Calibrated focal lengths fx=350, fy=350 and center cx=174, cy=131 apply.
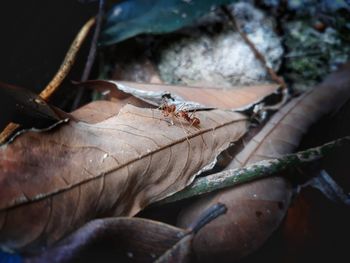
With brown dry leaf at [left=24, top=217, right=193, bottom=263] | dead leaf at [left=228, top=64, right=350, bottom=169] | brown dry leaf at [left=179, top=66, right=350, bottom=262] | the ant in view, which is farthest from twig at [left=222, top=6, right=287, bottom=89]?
brown dry leaf at [left=24, top=217, right=193, bottom=263]

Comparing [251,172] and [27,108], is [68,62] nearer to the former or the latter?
[27,108]

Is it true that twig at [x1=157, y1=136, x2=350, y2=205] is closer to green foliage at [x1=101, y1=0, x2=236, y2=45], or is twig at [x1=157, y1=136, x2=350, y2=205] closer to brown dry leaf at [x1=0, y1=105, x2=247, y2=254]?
brown dry leaf at [x1=0, y1=105, x2=247, y2=254]

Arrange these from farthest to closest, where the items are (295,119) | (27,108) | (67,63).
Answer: (67,63), (295,119), (27,108)

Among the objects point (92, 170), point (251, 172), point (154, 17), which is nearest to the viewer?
point (92, 170)

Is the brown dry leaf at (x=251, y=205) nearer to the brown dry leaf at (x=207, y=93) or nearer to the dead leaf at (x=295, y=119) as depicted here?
the dead leaf at (x=295, y=119)

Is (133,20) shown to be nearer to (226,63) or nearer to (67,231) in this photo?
(226,63)

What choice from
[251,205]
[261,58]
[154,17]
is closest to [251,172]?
[251,205]
